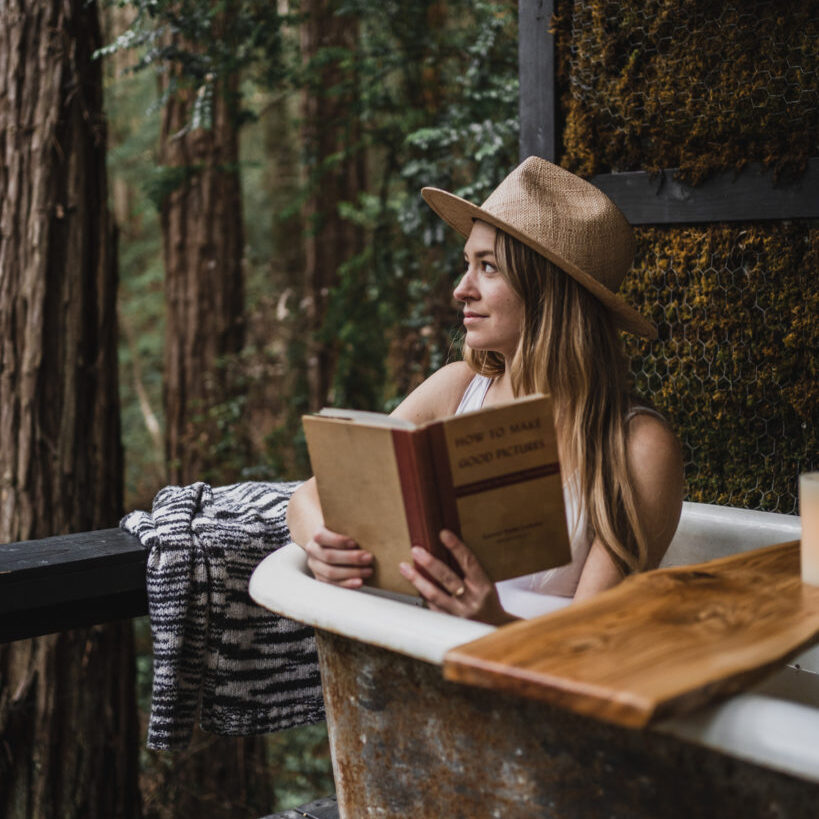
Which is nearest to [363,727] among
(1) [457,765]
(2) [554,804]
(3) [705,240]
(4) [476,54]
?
(1) [457,765]

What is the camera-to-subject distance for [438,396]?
218cm

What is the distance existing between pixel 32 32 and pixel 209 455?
254 cm

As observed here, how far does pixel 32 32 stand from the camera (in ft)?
9.61

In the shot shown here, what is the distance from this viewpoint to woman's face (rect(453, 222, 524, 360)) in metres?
1.94

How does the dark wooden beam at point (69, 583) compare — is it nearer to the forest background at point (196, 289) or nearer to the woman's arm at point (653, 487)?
the forest background at point (196, 289)

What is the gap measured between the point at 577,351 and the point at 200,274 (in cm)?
382

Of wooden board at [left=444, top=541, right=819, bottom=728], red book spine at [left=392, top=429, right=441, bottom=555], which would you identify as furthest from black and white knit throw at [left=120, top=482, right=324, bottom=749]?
wooden board at [left=444, top=541, right=819, bottom=728]

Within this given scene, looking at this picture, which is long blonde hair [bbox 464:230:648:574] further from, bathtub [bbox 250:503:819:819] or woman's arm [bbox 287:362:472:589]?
bathtub [bbox 250:503:819:819]

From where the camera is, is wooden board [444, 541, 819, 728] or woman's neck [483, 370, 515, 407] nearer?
wooden board [444, 541, 819, 728]

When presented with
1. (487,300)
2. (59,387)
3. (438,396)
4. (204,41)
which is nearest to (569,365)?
(487,300)

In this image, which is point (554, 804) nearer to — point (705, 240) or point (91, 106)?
point (705, 240)

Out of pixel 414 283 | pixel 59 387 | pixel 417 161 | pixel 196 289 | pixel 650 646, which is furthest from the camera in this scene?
pixel 196 289

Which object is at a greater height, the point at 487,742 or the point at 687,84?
the point at 687,84

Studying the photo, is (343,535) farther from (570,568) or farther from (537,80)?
(537,80)
